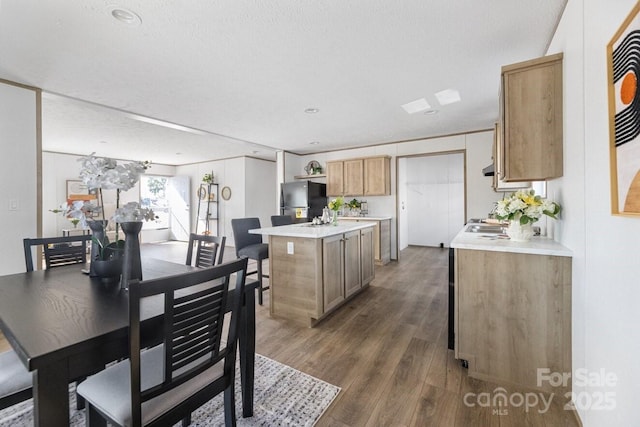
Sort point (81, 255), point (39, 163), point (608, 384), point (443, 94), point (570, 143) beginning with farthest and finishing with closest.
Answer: point (443, 94) < point (39, 163) < point (81, 255) < point (570, 143) < point (608, 384)

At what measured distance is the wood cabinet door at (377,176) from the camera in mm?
5430

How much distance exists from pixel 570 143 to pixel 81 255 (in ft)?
11.6

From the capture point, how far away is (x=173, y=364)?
100cm

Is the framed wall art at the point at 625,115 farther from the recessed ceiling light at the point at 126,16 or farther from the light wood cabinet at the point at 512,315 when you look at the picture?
the recessed ceiling light at the point at 126,16

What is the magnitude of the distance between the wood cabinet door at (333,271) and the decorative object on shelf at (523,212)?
1468 millimetres

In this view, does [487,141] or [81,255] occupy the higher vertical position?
[487,141]

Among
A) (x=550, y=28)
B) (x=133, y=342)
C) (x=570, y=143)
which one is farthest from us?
(x=550, y=28)

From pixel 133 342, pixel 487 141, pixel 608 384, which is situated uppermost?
pixel 487 141

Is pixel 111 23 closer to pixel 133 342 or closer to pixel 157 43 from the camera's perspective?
pixel 157 43

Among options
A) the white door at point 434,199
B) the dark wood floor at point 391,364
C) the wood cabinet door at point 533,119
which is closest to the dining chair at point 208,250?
the dark wood floor at point 391,364

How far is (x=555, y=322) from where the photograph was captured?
1648 millimetres

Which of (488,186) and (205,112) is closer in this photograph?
(205,112)

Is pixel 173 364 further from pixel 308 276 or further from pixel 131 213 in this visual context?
pixel 308 276

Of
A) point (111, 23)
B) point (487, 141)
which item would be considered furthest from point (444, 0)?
point (487, 141)
